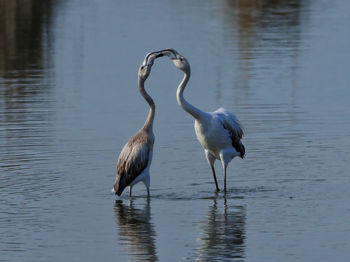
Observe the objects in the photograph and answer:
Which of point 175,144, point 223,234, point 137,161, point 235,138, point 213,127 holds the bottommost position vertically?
point 223,234

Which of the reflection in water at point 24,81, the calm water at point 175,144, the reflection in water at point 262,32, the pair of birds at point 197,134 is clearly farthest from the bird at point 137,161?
the reflection in water at point 262,32

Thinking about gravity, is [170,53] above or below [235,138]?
above

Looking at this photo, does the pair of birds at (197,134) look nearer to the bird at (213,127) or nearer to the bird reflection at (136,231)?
the bird at (213,127)

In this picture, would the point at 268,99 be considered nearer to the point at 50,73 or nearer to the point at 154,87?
the point at 154,87

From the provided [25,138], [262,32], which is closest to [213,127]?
[25,138]

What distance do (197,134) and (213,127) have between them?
24cm

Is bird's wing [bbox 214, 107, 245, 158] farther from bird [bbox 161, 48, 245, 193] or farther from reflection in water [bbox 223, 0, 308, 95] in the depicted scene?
reflection in water [bbox 223, 0, 308, 95]

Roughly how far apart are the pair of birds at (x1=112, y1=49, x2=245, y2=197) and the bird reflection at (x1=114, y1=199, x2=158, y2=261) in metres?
0.33

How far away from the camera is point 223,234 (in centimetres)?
1115

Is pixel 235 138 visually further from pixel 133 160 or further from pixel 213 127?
pixel 133 160

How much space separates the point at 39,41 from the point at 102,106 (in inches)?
378

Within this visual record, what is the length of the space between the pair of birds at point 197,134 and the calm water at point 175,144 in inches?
11.3

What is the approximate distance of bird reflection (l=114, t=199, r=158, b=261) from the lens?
34.1ft

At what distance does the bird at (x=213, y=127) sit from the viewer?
43.3 feet
